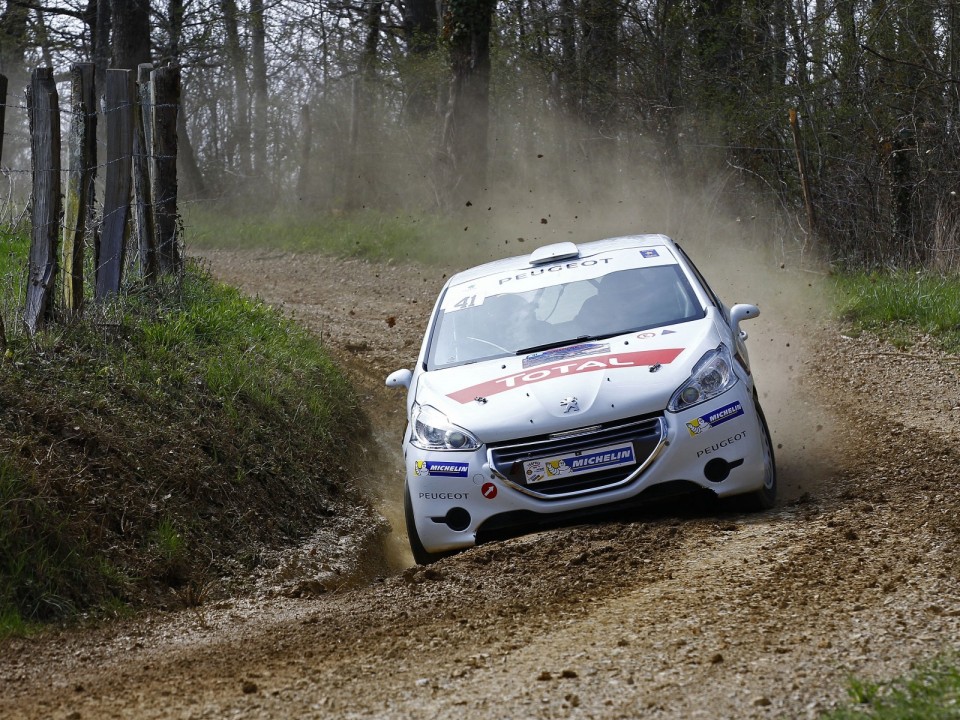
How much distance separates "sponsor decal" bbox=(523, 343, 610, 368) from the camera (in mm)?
6629

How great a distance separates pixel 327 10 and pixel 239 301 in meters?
20.3

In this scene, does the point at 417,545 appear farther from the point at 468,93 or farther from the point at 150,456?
the point at 468,93

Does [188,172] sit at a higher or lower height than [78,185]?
higher

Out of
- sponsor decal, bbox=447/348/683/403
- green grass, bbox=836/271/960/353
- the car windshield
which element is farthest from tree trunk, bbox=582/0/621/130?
sponsor decal, bbox=447/348/683/403

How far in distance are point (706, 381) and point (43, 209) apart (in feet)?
15.4

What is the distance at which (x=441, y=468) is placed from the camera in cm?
621

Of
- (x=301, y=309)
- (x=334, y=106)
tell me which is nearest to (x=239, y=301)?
(x=301, y=309)

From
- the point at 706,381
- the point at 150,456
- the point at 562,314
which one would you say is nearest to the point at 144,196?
the point at 150,456

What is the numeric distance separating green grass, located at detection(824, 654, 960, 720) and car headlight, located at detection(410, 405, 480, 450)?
2875 millimetres

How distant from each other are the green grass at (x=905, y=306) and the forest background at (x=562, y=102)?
0.75 m

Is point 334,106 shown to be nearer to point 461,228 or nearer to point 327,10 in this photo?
point 327,10

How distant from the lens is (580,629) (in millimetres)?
4645

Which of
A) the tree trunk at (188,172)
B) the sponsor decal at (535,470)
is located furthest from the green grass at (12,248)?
the tree trunk at (188,172)

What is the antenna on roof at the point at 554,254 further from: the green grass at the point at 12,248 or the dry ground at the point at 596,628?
the green grass at the point at 12,248
